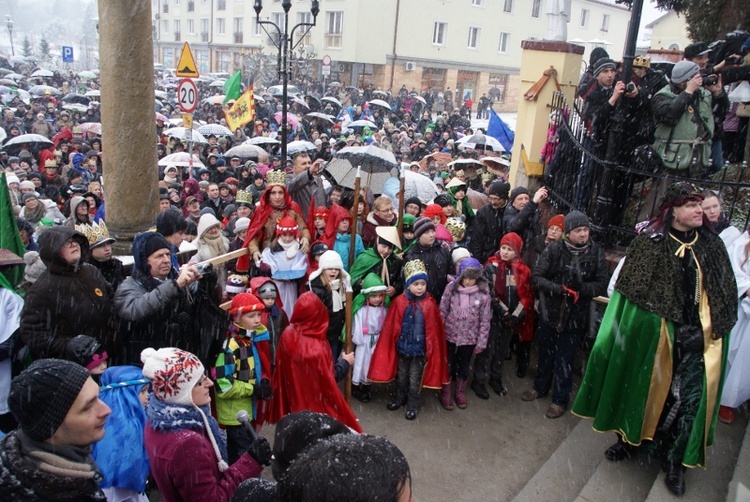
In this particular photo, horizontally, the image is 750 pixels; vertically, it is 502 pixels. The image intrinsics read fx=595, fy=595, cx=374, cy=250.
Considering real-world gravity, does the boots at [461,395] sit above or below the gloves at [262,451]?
below

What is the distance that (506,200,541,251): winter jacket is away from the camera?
6430 millimetres

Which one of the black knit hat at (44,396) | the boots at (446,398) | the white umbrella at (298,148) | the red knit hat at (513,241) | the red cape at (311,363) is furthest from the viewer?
the white umbrella at (298,148)

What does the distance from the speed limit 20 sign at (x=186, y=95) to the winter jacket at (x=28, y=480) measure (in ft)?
28.7

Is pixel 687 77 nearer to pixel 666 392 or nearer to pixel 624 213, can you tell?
pixel 624 213

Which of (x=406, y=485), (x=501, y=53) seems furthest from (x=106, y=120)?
(x=501, y=53)

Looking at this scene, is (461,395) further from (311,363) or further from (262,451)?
(262,451)

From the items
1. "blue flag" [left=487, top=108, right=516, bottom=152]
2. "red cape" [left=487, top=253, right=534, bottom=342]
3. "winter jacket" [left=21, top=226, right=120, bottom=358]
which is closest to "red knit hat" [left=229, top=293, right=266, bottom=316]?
"winter jacket" [left=21, top=226, right=120, bottom=358]

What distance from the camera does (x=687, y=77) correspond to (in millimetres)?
6387

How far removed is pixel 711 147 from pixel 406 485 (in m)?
6.77

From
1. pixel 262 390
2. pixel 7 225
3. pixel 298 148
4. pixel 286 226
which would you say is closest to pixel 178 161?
pixel 298 148

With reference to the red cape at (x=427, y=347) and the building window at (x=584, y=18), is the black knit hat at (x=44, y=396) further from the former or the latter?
the building window at (x=584, y=18)

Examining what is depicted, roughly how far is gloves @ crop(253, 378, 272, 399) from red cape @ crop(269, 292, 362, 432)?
425mm

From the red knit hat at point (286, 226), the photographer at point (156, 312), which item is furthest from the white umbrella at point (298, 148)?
the photographer at point (156, 312)

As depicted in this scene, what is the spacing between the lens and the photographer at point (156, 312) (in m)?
4.23
